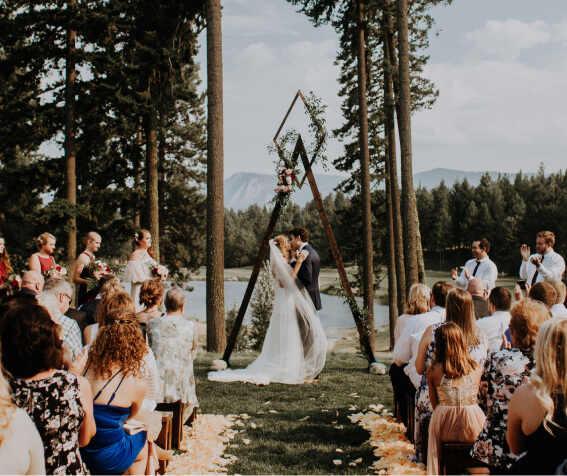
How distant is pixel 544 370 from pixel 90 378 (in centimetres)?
287

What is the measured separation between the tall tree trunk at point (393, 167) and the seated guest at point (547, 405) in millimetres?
15709

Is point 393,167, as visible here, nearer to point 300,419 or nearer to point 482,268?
point 482,268

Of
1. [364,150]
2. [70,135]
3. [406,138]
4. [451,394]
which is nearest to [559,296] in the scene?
[451,394]

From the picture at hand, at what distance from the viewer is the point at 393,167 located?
20.3 m

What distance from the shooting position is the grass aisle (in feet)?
16.1

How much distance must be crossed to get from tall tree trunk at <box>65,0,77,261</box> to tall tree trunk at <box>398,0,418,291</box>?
9775 mm

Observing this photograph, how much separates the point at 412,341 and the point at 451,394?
1.29 m

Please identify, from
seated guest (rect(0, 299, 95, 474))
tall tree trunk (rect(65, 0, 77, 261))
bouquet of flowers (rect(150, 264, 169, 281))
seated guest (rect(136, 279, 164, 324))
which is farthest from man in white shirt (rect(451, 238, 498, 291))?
tall tree trunk (rect(65, 0, 77, 261))

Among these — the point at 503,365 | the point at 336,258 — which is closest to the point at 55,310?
the point at 503,365

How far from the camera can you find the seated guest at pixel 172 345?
5250 millimetres

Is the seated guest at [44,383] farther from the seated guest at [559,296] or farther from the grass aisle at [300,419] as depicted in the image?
the seated guest at [559,296]

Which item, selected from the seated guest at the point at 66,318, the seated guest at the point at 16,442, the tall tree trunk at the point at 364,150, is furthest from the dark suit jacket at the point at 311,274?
the tall tree trunk at the point at 364,150

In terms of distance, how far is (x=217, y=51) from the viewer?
10.8 meters

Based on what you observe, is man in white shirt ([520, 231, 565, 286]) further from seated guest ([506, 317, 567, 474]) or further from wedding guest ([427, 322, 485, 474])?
seated guest ([506, 317, 567, 474])
